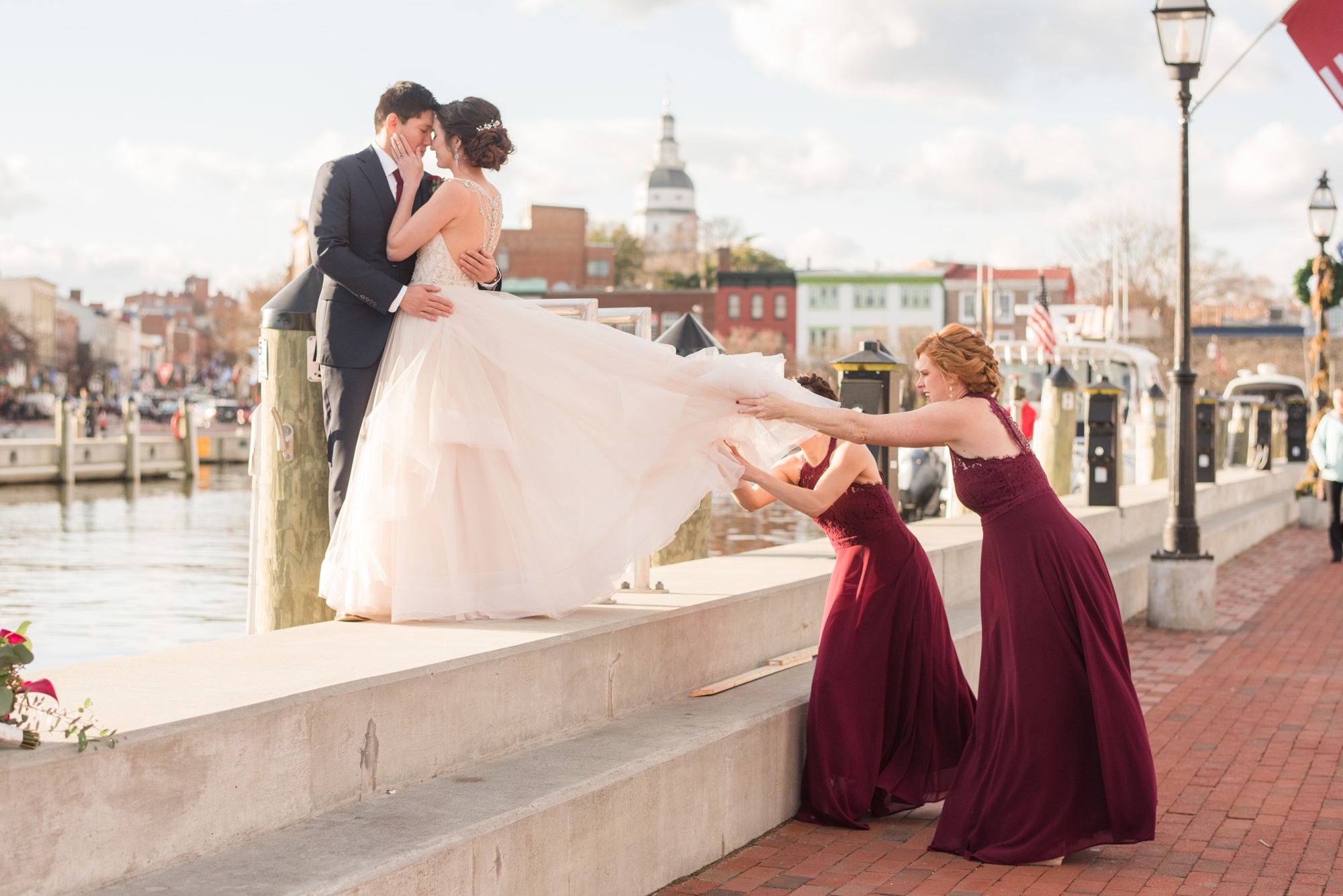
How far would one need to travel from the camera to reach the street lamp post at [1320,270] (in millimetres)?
22750

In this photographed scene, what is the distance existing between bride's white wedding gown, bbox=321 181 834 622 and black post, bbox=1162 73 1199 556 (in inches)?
274

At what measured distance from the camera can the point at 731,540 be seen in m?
23.4

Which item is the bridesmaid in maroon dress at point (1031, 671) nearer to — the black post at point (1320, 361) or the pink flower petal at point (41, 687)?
the pink flower petal at point (41, 687)

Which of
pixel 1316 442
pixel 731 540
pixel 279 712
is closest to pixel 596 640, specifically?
pixel 279 712

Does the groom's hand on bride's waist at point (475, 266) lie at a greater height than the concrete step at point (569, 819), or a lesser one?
greater

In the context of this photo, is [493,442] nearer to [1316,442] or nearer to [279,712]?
[279,712]

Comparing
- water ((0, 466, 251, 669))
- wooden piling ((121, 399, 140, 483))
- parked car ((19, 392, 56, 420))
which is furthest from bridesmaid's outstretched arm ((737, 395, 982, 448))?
parked car ((19, 392, 56, 420))

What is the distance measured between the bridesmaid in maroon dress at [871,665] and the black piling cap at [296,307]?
191 centimetres

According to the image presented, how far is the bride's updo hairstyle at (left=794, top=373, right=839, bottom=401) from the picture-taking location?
6102 millimetres

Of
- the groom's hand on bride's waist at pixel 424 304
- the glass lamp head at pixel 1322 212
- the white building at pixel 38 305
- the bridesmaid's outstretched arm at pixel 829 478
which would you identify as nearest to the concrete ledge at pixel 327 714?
the bridesmaid's outstretched arm at pixel 829 478

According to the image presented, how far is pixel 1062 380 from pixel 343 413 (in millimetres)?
12731

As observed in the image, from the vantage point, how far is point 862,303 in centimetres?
9856

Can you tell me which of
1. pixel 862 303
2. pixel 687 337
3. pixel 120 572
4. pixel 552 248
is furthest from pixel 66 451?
pixel 552 248

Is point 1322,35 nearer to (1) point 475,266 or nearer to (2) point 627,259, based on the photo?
(1) point 475,266
